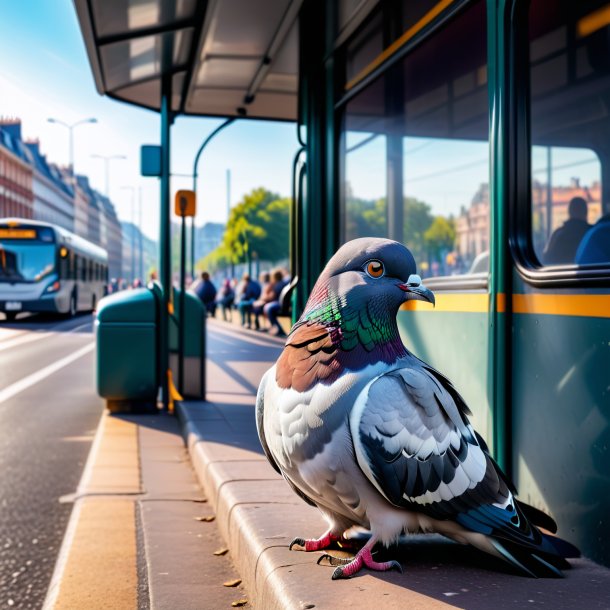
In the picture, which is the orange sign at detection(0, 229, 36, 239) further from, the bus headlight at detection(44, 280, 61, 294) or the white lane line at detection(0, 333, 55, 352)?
the white lane line at detection(0, 333, 55, 352)

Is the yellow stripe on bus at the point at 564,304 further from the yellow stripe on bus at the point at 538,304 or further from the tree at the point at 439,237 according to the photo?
the tree at the point at 439,237

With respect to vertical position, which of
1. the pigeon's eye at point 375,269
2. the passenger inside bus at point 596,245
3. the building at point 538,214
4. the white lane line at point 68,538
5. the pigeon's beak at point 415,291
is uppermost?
the building at point 538,214

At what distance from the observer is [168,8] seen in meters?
6.47

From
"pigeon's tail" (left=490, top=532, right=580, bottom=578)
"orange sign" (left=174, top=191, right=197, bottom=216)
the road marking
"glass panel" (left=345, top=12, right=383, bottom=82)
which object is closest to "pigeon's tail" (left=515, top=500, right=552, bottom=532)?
"pigeon's tail" (left=490, top=532, right=580, bottom=578)

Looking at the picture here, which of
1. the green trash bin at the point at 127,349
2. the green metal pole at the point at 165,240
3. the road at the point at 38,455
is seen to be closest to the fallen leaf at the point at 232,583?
the road at the point at 38,455

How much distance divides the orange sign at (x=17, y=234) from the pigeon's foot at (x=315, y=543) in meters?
27.3

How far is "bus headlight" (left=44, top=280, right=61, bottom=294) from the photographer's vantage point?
2858 centimetres

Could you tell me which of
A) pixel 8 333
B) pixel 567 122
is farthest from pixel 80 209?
pixel 567 122

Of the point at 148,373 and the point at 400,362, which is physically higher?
the point at 400,362

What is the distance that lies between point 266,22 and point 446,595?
5.28m

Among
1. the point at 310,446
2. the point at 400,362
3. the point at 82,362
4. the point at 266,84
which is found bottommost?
the point at 82,362

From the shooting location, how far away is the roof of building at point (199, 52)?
652cm

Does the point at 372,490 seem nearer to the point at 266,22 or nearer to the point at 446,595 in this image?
the point at 446,595

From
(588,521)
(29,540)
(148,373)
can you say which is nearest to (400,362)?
(588,521)
